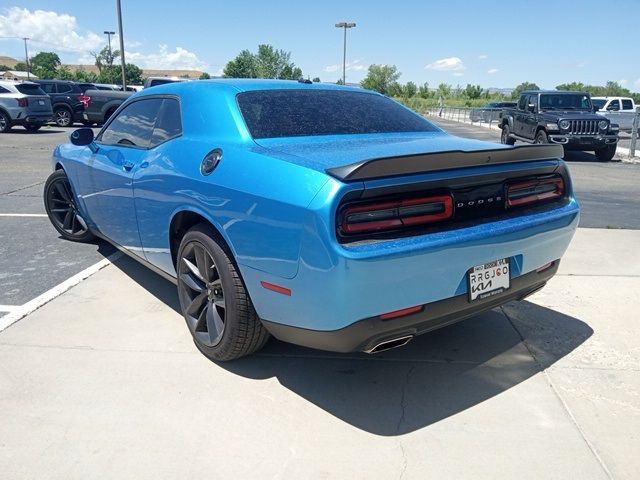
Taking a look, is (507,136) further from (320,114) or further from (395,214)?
(395,214)

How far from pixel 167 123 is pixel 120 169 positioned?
0.59m

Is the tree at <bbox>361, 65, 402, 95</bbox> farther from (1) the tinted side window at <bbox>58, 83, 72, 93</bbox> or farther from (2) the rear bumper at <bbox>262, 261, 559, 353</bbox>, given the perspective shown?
(2) the rear bumper at <bbox>262, 261, 559, 353</bbox>

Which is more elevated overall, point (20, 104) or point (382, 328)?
point (20, 104)

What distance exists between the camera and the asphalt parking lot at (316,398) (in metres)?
2.43

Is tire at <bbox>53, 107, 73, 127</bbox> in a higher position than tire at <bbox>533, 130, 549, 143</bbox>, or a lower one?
higher

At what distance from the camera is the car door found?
388 centimetres

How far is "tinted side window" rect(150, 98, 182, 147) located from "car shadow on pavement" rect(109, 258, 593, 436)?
1.49m

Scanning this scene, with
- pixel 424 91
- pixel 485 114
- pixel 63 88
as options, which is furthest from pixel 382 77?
pixel 63 88

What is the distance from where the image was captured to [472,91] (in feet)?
267

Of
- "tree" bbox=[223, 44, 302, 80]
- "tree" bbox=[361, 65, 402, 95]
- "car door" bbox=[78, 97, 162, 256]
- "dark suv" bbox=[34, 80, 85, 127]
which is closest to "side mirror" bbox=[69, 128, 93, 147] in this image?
"car door" bbox=[78, 97, 162, 256]

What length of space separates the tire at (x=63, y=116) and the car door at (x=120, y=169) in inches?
801

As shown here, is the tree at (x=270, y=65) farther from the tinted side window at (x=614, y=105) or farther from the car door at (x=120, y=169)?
the car door at (x=120, y=169)

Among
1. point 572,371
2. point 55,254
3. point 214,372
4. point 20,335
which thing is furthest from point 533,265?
point 55,254

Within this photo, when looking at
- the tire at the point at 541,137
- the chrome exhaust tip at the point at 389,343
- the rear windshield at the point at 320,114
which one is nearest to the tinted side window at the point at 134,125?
the rear windshield at the point at 320,114
